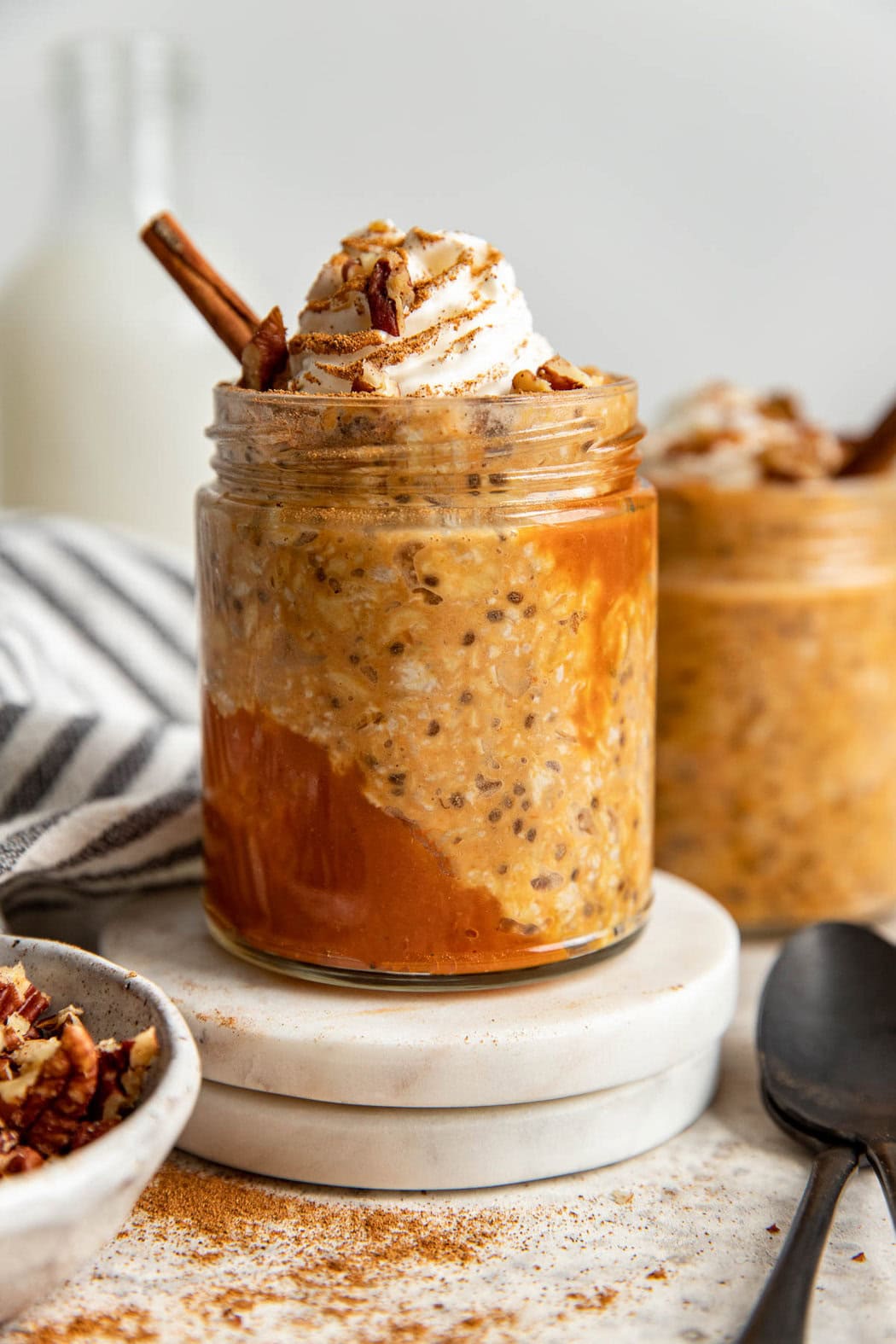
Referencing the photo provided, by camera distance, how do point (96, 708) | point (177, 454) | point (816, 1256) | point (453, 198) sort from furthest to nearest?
point (453, 198) < point (177, 454) < point (96, 708) < point (816, 1256)

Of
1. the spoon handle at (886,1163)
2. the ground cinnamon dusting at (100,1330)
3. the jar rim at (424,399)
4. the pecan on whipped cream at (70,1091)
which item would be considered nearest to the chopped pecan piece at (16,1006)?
the pecan on whipped cream at (70,1091)

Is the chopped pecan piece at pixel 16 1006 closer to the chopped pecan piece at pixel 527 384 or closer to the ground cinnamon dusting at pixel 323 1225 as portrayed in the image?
the ground cinnamon dusting at pixel 323 1225

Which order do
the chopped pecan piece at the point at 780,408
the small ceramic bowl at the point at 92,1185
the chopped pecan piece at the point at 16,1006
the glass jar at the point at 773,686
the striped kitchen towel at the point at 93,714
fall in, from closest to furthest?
the small ceramic bowl at the point at 92,1185 → the chopped pecan piece at the point at 16,1006 → the striped kitchen towel at the point at 93,714 → the glass jar at the point at 773,686 → the chopped pecan piece at the point at 780,408

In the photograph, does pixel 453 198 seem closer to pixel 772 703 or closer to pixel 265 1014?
pixel 772 703

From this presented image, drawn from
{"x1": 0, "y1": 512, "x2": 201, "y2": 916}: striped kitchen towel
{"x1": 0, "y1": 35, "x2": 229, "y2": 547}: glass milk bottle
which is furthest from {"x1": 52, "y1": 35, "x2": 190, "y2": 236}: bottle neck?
{"x1": 0, "y1": 512, "x2": 201, "y2": 916}: striped kitchen towel

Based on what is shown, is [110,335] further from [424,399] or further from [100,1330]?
[100,1330]

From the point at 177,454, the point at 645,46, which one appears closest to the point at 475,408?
the point at 177,454

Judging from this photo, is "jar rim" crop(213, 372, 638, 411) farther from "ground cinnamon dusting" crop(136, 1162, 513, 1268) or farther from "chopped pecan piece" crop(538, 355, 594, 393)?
"ground cinnamon dusting" crop(136, 1162, 513, 1268)
